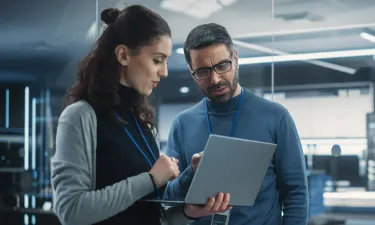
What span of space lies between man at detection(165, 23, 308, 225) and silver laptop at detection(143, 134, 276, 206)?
29 centimetres

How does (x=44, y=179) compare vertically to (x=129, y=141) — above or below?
below

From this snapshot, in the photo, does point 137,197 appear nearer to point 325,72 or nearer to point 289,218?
point 289,218

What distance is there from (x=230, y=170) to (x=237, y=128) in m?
0.48

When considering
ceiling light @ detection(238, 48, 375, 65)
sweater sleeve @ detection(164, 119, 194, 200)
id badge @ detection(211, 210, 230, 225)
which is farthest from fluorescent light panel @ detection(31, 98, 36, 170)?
id badge @ detection(211, 210, 230, 225)

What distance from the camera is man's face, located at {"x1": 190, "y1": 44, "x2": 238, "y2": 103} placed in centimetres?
189

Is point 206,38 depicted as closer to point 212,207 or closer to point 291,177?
point 291,177

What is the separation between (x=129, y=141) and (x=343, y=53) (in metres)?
2.03

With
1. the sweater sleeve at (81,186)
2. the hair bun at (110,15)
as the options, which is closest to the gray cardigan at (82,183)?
the sweater sleeve at (81,186)

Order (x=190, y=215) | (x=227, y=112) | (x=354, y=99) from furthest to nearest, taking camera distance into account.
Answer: (x=354, y=99)
(x=227, y=112)
(x=190, y=215)

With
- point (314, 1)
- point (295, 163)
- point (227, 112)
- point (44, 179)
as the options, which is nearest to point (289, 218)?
point (295, 163)

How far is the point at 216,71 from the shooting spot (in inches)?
74.6

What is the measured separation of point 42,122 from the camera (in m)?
3.85

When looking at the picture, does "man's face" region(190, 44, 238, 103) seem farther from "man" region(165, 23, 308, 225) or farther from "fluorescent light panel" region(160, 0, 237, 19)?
"fluorescent light panel" region(160, 0, 237, 19)

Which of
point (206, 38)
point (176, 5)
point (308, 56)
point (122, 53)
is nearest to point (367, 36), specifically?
point (308, 56)
